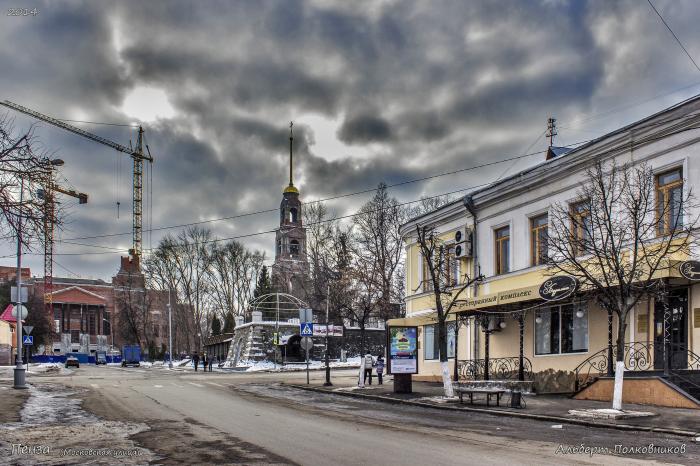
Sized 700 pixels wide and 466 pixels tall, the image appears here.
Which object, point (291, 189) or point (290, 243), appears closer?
point (290, 243)

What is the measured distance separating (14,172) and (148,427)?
20.7 ft

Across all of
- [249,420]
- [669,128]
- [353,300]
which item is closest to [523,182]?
[669,128]

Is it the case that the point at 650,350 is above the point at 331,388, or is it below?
above

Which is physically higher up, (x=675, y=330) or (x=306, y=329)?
(x=675, y=330)

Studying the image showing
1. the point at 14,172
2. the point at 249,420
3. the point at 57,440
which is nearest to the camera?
the point at 14,172

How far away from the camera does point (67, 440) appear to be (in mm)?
11805

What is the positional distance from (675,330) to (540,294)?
3838 mm

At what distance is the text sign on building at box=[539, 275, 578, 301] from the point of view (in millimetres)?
19375

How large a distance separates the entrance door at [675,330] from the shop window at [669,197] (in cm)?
188

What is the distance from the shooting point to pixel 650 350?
62.9 ft

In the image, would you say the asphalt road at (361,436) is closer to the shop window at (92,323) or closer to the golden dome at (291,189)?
the golden dome at (291,189)

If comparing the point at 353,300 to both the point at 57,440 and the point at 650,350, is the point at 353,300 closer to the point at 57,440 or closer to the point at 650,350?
the point at 650,350

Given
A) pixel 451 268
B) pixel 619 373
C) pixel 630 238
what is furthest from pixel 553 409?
pixel 451 268

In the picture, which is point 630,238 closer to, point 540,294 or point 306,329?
point 540,294
